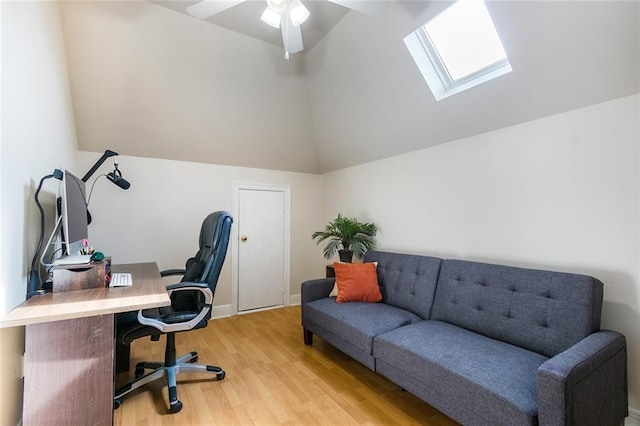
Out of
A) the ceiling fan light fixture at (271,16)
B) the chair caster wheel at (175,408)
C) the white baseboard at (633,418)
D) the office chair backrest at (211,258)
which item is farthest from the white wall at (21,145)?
the white baseboard at (633,418)

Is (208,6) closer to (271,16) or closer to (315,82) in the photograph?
(271,16)

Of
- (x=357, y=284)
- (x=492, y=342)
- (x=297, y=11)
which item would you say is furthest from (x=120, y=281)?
(x=492, y=342)

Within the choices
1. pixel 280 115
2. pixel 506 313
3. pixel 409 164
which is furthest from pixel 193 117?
pixel 506 313

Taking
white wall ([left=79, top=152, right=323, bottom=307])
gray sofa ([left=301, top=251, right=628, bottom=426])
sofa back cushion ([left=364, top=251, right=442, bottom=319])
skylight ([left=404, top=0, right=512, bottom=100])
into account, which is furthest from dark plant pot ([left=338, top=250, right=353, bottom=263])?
skylight ([left=404, top=0, right=512, bottom=100])

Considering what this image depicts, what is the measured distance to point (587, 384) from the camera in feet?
4.23

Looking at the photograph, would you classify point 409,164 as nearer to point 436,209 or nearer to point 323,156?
point 436,209

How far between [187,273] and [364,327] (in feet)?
4.69

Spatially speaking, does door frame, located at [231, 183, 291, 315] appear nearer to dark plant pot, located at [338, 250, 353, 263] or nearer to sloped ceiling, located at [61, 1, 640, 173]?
sloped ceiling, located at [61, 1, 640, 173]

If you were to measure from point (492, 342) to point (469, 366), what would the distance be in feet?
1.36

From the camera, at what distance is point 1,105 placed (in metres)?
1.33

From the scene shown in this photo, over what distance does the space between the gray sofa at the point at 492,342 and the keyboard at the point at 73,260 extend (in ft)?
5.65

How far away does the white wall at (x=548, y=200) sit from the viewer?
171 centimetres

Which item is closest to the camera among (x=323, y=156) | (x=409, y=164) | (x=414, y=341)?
(x=414, y=341)

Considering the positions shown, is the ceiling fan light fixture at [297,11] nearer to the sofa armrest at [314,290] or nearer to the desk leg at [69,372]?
the desk leg at [69,372]
